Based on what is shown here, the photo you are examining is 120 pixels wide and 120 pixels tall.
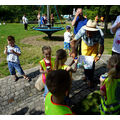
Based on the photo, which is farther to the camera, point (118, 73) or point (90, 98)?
point (90, 98)

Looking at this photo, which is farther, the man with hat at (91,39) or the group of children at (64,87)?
the man with hat at (91,39)

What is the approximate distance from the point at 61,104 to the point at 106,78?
99cm

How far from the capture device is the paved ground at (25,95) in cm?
298

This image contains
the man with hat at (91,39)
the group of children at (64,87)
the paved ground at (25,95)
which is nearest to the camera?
the group of children at (64,87)

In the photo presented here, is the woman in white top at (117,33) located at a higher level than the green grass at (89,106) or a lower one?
higher

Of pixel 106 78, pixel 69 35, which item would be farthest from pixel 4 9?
pixel 106 78

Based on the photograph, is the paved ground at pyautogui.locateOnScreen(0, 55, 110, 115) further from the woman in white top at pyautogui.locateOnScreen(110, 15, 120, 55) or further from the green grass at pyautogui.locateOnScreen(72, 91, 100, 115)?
the woman in white top at pyautogui.locateOnScreen(110, 15, 120, 55)

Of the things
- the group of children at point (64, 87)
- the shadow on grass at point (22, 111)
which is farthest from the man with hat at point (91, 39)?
the shadow on grass at point (22, 111)

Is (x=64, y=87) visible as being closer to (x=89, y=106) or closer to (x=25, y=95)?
(x=89, y=106)

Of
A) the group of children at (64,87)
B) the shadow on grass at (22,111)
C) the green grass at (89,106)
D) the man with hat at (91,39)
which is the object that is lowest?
the shadow on grass at (22,111)

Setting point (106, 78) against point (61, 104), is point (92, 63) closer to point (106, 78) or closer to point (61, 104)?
point (106, 78)

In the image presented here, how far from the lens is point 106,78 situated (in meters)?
2.09

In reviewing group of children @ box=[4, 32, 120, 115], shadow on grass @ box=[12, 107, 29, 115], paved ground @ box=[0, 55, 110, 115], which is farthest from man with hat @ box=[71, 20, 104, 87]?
shadow on grass @ box=[12, 107, 29, 115]

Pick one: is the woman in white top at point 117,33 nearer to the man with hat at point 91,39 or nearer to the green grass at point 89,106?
the man with hat at point 91,39
